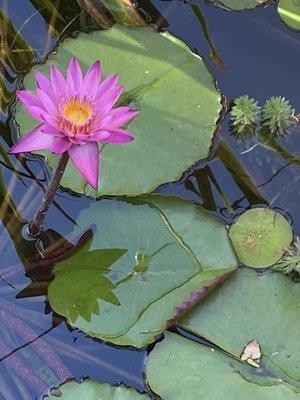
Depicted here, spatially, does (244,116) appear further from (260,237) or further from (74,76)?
(74,76)

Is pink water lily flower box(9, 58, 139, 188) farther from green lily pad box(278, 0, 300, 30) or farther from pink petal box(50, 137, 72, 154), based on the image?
green lily pad box(278, 0, 300, 30)

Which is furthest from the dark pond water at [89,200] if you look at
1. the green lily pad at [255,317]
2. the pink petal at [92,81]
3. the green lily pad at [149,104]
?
the pink petal at [92,81]

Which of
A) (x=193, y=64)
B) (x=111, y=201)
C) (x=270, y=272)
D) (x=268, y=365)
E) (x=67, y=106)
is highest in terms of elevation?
(x=67, y=106)

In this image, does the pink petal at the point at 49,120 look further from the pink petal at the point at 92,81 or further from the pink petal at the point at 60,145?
the pink petal at the point at 92,81

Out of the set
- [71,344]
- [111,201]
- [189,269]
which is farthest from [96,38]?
[71,344]

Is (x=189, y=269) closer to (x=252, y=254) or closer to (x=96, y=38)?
(x=252, y=254)

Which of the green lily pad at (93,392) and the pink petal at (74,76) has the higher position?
the pink petal at (74,76)

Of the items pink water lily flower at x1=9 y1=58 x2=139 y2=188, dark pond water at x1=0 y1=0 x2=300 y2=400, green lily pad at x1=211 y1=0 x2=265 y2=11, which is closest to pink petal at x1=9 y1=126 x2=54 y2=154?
pink water lily flower at x1=9 y1=58 x2=139 y2=188
